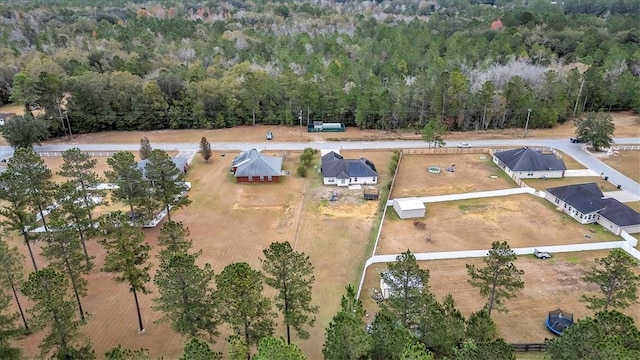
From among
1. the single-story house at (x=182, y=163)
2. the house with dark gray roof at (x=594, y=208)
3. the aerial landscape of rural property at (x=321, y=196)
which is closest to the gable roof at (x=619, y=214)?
the house with dark gray roof at (x=594, y=208)

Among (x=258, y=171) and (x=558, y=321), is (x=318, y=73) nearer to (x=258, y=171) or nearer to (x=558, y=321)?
(x=258, y=171)

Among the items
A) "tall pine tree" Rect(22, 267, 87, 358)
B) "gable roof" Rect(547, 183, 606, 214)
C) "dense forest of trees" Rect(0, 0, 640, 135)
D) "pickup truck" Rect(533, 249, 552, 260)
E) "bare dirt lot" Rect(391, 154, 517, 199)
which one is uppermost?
"dense forest of trees" Rect(0, 0, 640, 135)

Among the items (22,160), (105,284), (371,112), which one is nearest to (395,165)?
(371,112)

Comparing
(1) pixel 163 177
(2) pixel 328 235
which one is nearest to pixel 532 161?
(2) pixel 328 235

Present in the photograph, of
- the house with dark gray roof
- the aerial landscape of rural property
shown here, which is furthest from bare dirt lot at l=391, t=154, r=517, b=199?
the house with dark gray roof

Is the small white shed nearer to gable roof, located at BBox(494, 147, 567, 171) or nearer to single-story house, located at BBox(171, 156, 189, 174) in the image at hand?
gable roof, located at BBox(494, 147, 567, 171)

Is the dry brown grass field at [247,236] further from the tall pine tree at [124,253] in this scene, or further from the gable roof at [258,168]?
the tall pine tree at [124,253]
